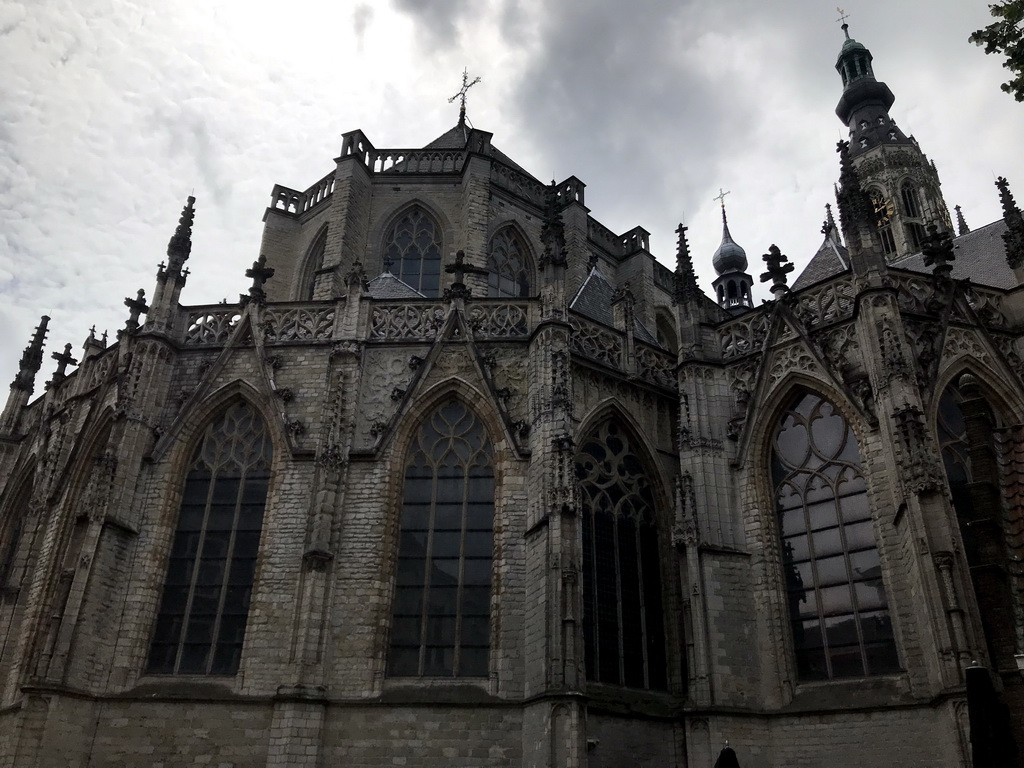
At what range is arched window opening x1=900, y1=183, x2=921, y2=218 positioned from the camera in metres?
35.7

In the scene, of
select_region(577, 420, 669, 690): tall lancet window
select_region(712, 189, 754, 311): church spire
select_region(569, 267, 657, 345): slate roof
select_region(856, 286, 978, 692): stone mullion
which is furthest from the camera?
select_region(712, 189, 754, 311): church spire

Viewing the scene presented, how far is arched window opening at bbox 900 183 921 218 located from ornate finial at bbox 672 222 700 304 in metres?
22.9

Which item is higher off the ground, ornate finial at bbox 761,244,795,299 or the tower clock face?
the tower clock face

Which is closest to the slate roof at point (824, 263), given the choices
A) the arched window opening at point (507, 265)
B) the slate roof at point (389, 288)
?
the arched window opening at point (507, 265)

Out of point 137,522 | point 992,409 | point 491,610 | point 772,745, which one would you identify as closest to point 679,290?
point 992,409

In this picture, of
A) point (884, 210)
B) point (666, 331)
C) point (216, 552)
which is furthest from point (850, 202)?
point (884, 210)

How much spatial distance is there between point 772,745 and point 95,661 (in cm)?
999

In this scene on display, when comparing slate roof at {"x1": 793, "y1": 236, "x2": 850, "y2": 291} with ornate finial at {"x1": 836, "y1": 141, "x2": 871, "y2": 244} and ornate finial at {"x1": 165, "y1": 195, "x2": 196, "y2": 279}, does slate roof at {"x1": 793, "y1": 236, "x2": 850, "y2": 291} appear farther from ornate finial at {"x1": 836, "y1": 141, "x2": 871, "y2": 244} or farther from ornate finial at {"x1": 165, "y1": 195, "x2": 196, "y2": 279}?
ornate finial at {"x1": 165, "y1": 195, "x2": 196, "y2": 279}

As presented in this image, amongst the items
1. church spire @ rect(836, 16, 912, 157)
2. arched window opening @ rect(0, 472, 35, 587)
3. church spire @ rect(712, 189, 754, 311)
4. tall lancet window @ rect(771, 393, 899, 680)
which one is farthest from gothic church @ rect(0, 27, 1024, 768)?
church spire @ rect(836, 16, 912, 157)

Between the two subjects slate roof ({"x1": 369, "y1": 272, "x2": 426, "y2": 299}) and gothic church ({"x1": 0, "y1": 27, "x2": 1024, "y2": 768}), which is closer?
gothic church ({"x1": 0, "y1": 27, "x2": 1024, "y2": 768})

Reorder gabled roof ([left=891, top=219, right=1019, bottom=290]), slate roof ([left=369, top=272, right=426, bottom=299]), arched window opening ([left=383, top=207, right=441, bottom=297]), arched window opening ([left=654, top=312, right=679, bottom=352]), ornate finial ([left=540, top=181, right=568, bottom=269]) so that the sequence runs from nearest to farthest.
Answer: ornate finial ([left=540, top=181, right=568, bottom=269])
slate roof ([left=369, top=272, right=426, bottom=299])
gabled roof ([left=891, top=219, right=1019, bottom=290])
arched window opening ([left=383, top=207, right=441, bottom=297])
arched window opening ([left=654, top=312, right=679, bottom=352])

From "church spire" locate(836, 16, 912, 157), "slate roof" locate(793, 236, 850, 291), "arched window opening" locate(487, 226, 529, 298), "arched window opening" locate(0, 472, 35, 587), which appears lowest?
"arched window opening" locate(0, 472, 35, 587)

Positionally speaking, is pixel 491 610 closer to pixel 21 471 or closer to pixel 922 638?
pixel 922 638

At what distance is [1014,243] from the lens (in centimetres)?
1576
